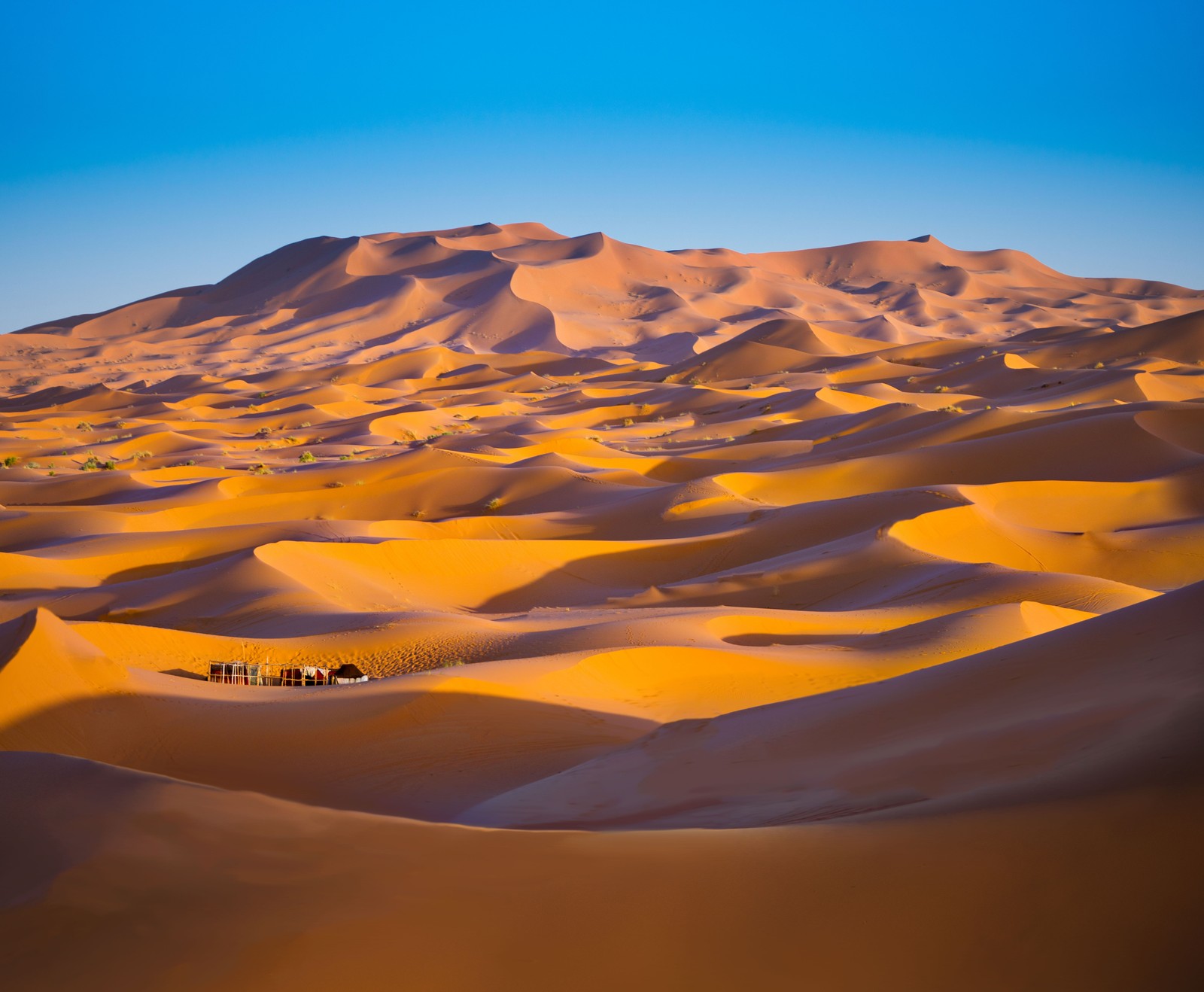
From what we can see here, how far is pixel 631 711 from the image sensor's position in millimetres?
6883

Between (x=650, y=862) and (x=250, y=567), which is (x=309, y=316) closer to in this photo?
(x=250, y=567)

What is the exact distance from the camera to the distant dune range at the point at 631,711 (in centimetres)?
241

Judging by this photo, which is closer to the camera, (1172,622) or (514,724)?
(1172,622)

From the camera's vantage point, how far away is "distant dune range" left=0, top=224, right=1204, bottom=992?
2.41m

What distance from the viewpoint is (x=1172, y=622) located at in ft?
15.3

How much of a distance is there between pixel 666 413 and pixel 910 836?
2984 cm

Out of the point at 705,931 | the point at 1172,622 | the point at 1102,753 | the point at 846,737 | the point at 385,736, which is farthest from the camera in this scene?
the point at 385,736

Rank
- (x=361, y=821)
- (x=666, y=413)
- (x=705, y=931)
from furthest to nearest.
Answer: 1. (x=666, y=413)
2. (x=361, y=821)
3. (x=705, y=931)

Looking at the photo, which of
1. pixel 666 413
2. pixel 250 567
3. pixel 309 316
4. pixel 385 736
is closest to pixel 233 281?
pixel 309 316

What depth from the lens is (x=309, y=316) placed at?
79062mm

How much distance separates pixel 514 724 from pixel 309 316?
77.0 meters

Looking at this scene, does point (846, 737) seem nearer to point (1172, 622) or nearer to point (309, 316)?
point (1172, 622)

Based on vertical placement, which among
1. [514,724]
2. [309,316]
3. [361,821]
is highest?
[309,316]

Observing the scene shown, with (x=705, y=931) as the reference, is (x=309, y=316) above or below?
above
